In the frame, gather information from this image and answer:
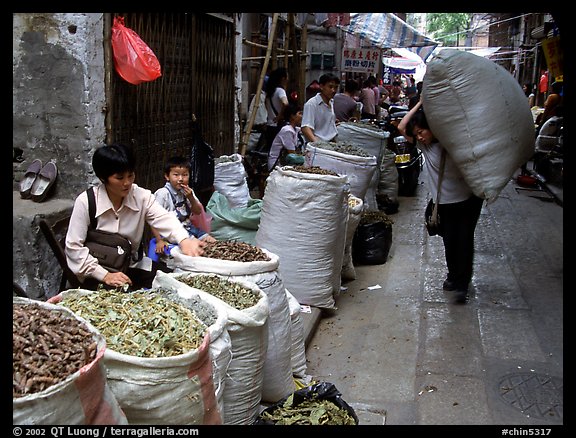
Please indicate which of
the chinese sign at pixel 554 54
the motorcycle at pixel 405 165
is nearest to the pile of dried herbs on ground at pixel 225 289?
the motorcycle at pixel 405 165

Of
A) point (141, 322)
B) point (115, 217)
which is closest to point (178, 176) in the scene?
point (115, 217)

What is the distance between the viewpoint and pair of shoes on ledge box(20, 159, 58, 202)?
17.1 ft

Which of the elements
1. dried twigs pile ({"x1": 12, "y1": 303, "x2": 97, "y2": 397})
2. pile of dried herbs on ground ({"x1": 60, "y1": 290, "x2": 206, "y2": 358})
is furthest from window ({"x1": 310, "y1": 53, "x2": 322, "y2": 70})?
dried twigs pile ({"x1": 12, "y1": 303, "x2": 97, "y2": 397})

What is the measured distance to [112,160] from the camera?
372 cm

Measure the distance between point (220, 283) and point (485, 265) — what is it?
452 centimetres

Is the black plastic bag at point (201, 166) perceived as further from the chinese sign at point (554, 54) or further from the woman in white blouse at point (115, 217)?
the chinese sign at point (554, 54)

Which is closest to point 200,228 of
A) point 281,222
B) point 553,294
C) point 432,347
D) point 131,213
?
point 281,222

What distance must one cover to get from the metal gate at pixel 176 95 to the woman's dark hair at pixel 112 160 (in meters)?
1.67

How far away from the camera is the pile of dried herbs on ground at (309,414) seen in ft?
10.5

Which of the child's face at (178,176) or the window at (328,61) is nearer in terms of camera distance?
the child's face at (178,176)

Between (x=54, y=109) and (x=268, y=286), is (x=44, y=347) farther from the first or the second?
(x=54, y=109)

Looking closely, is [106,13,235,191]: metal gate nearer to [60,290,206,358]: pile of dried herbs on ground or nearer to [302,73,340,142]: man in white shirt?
[302,73,340,142]: man in white shirt

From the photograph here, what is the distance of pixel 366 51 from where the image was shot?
54.0 feet
